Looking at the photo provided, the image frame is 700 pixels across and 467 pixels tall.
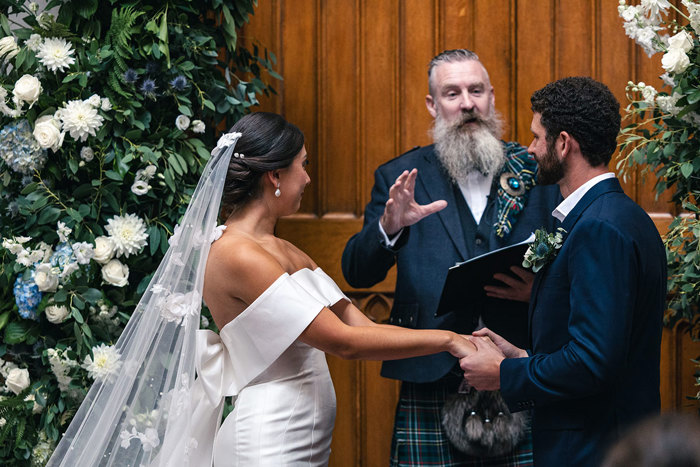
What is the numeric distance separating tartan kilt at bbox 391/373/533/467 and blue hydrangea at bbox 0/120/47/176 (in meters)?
1.53

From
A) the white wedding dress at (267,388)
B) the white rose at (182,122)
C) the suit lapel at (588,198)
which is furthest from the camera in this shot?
the white rose at (182,122)

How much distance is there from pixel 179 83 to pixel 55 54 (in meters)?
0.43

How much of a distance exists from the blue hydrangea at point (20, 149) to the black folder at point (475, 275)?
153cm

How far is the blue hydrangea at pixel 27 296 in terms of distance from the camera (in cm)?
283

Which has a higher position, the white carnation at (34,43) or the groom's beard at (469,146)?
the white carnation at (34,43)

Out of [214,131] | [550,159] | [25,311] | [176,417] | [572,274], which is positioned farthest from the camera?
[214,131]

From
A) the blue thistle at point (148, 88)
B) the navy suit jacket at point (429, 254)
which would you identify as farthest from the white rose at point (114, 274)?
the navy suit jacket at point (429, 254)

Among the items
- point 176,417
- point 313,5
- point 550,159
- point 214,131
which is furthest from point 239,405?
point 313,5

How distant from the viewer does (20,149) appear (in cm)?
290

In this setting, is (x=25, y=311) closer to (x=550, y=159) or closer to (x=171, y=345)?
(x=171, y=345)

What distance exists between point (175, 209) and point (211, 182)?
69cm

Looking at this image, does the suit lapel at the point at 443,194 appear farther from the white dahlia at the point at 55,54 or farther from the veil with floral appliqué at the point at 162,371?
the white dahlia at the point at 55,54

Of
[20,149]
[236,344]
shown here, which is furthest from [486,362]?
[20,149]

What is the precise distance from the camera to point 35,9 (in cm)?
296
